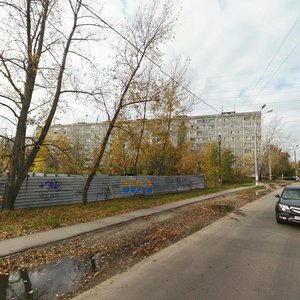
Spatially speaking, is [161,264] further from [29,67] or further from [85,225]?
[29,67]

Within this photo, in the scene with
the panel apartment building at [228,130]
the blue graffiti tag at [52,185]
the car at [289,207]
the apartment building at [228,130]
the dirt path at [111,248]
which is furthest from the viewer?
the apartment building at [228,130]

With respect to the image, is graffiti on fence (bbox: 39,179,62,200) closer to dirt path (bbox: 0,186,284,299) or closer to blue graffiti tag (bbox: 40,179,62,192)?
blue graffiti tag (bbox: 40,179,62,192)

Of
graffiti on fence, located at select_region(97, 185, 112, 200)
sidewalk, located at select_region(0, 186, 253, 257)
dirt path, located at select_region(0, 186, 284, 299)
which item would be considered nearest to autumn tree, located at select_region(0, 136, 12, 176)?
sidewalk, located at select_region(0, 186, 253, 257)

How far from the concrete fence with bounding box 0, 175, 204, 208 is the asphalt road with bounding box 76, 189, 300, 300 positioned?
9346 millimetres

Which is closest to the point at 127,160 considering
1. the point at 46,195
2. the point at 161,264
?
the point at 46,195

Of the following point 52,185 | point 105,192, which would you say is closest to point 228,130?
point 105,192

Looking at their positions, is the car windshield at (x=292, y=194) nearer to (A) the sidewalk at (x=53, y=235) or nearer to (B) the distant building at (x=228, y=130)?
(A) the sidewalk at (x=53, y=235)

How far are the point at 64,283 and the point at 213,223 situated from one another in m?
7.74

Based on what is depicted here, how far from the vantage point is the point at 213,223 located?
12.2 m

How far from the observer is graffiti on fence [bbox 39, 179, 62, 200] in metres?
16.1

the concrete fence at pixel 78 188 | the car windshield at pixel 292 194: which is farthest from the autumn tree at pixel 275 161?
the car windshield at pixel 292 194

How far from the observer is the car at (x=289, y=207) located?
10.8 meters

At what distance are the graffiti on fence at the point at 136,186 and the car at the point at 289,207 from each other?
43.8ft

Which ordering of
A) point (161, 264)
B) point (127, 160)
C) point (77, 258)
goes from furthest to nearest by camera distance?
point (127, 160)
point (77, 258)
point (161, 264)
